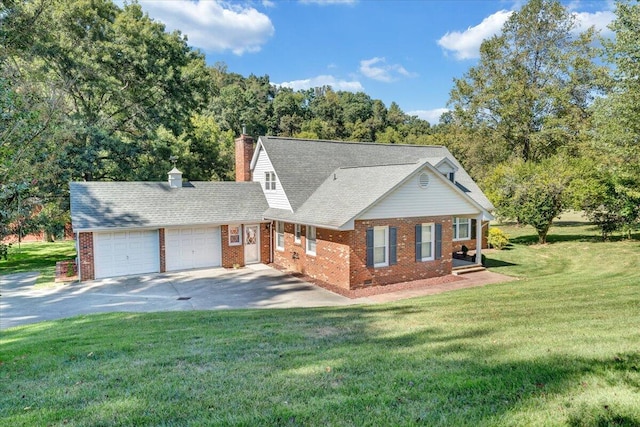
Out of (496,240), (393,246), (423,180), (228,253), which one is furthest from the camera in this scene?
(496,240)

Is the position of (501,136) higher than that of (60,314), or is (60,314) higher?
(501,136)

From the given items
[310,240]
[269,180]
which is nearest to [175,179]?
[269,180]

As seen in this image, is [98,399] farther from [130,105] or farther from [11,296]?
[130,105]

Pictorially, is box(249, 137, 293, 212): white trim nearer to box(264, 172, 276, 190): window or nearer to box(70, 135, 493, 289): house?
box(70, 135, 493, 289): house

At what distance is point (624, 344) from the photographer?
6.12m

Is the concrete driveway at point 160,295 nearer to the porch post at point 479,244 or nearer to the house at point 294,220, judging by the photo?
the house at point 294,220

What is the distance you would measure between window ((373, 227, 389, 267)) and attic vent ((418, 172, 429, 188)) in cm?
236

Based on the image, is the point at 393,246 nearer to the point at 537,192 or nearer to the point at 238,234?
the point at 238,234

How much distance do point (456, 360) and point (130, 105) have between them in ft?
86.7

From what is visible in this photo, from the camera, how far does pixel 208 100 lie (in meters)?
29.6

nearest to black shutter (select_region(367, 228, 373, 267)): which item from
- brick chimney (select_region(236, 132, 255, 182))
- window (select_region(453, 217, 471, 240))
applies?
window (select_region(453, 217, 471, 240))

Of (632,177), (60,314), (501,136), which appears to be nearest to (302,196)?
(60,314)

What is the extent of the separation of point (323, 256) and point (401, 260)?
3.13 meters

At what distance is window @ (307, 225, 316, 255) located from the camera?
17016 millimetres
